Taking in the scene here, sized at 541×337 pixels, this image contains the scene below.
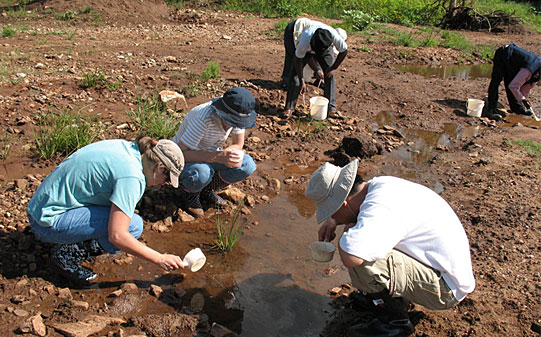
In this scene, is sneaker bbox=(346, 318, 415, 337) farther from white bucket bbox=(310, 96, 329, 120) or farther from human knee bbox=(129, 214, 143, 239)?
white bucket bbox=(310, 96, 329, 120)

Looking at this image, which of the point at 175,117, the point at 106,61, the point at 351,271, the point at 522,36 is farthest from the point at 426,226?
the point at 522,36

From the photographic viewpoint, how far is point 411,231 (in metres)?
2.50

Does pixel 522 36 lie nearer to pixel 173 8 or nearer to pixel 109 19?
pixel 173 8

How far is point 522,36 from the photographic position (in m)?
13.9

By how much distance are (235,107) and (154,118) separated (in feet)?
6.21

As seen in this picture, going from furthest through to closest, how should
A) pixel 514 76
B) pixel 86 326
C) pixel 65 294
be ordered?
pixel 514 76
pixel 65 294
pixel 86 326

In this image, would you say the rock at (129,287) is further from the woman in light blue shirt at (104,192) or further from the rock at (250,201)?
the rock at (250,201)

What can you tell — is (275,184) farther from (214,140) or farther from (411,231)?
(411,231)

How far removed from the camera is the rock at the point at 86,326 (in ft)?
8.71

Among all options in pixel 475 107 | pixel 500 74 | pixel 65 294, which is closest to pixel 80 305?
pixel 65 294

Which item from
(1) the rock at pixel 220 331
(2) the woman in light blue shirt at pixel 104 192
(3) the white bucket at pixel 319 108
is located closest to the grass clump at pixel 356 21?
(3) the white bucket at pixel 319 108

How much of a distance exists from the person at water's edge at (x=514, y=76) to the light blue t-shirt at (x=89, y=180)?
6422 mm

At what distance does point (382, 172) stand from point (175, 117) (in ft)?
8.71

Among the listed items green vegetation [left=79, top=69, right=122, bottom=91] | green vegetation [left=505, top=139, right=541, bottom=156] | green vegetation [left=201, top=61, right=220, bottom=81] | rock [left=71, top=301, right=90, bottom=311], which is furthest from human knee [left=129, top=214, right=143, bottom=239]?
green vegetation [left=505, top=139, right=541, bottom=156]
